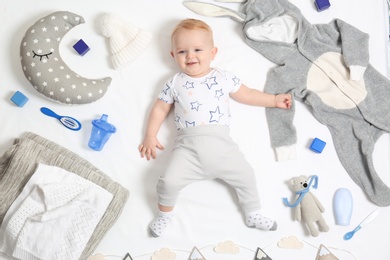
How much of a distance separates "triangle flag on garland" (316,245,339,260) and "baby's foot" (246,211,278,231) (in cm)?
15

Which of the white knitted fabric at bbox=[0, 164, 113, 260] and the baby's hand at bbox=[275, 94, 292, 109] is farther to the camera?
the baby's hand at bbox=[275, 94, 292, 109]

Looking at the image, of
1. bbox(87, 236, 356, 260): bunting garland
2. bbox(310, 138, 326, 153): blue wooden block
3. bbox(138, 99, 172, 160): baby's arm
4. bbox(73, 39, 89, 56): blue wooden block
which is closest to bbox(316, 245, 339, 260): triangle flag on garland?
bbox(87, 236, 356, 260): bunting garland

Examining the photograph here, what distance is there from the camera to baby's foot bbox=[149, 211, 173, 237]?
1.30 m

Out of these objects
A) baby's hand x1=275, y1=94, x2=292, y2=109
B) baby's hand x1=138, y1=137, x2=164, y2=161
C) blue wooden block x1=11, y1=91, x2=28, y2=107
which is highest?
blue wooden block x1=11, y1=91, x2=28, y2=107

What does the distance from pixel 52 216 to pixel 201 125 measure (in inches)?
20.3

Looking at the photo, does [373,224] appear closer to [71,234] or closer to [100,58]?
[71,234]

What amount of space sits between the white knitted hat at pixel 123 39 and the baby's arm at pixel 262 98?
A: 357 millimetres

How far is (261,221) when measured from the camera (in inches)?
50.6

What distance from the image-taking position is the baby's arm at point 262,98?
135 centimetres

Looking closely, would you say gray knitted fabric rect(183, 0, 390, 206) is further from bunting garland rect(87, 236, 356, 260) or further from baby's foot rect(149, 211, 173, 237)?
baby's foot rect(149, 211, 173, 237)

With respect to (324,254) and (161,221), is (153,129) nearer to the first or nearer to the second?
(161,221)

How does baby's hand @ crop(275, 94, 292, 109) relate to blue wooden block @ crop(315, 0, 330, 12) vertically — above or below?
below

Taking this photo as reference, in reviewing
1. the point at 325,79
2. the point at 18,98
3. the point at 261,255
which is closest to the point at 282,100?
the point at 325,79

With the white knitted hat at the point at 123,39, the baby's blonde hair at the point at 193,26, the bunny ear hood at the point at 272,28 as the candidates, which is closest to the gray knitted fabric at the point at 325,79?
the bunny ear hood at the point at 272,28
